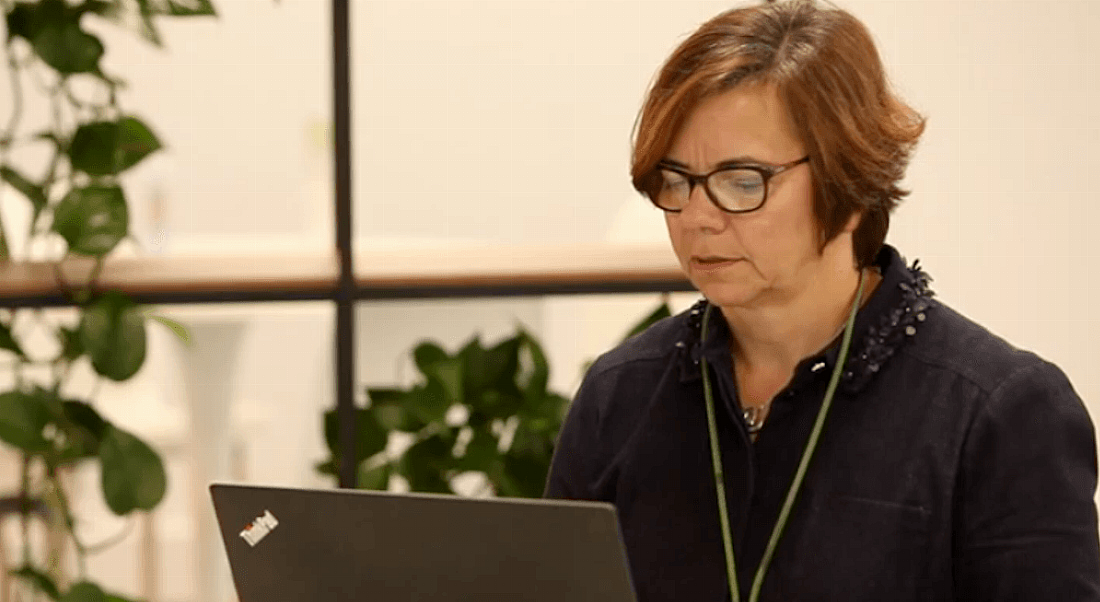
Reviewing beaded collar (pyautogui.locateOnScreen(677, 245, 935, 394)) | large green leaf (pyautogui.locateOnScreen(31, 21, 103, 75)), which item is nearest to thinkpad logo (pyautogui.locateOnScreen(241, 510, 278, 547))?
beaded collar (pyautogui.locateOnScreen(677, 245, 935, 394))

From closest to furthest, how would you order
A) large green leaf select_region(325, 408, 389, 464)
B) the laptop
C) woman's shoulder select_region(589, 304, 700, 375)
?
1. the laptop
2. woman's shoulder select_region(589, 304, 700, 375)
3. large green leaf select_region(325, 408, 389, 464)

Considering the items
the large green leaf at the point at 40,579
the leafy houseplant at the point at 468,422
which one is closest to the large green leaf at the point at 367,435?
the leafy houseplant at the point at 468,422

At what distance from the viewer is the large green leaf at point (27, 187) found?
97.8 inches

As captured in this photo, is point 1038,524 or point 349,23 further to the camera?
point 349,23

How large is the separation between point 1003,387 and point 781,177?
0.30m

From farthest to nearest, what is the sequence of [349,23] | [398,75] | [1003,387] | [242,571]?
[398,75] → [349,23] → [1003,387] → [242,571]

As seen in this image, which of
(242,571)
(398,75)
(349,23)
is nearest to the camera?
(242,571)

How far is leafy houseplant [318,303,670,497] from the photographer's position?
2.53 m

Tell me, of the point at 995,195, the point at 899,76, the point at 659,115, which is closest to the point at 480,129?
the point at 899,76

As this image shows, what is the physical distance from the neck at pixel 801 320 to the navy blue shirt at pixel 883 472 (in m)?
0.03

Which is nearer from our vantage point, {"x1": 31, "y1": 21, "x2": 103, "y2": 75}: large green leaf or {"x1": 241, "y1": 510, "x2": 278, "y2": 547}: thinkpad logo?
{"x1": 241, "y1": 510, "x2": 278, "y2": 547}: thinkpad logo

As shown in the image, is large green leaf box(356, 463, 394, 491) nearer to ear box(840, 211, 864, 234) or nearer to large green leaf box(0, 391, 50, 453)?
large green leaf box(0, 391, 50, 453)

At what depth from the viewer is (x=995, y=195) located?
102 inches

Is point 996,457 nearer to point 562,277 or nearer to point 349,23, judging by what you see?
Answer: point 562,277
